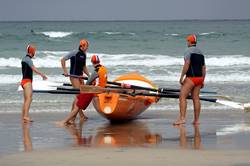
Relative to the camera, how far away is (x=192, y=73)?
12875 millimetres

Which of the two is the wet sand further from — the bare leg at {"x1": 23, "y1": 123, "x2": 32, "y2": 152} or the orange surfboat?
the orange surfboat

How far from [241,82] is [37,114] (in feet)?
26.9

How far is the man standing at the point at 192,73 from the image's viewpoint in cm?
1274

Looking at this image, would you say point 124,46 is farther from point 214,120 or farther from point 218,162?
point 218,162

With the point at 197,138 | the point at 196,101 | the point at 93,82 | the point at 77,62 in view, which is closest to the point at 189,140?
the point at 197,138

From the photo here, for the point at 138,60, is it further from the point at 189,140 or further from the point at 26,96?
the point at 189,140

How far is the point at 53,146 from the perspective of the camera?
10.9 meters

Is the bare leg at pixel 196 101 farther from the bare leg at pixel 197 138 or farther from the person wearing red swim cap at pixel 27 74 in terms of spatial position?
the person wearing red swim cap at pixel 27 74

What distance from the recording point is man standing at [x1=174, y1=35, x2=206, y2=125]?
12.7 meters

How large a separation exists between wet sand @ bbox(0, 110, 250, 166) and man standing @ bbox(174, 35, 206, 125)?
1.62 feet

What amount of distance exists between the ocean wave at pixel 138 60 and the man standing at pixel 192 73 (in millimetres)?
14099

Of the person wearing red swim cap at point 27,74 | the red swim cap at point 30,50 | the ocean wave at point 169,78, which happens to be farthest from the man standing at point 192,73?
the ocean wave at point 169,78

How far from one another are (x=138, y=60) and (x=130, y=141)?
59.7 ft

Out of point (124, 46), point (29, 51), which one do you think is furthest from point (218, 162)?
point (124, 46)
